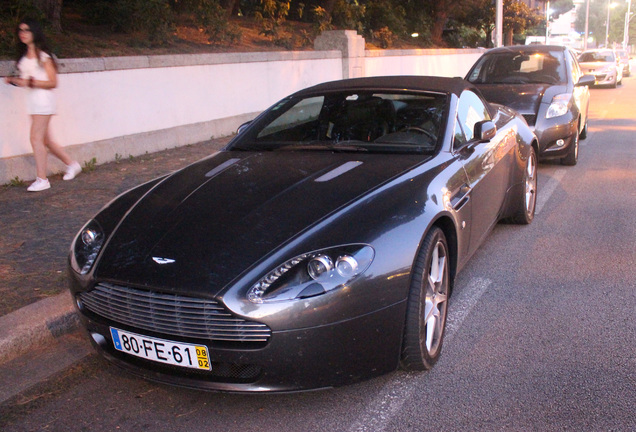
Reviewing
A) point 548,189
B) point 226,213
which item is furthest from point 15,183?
point 548,189

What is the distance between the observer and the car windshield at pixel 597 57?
87.5 ft

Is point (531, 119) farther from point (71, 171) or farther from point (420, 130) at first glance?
point (71, 171)

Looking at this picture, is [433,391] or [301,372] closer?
[301,372]

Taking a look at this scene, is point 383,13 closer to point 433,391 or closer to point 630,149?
point 630,149

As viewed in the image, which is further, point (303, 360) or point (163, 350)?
point (163, 350)

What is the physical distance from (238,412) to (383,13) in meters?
22.1

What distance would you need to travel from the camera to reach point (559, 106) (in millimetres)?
8438

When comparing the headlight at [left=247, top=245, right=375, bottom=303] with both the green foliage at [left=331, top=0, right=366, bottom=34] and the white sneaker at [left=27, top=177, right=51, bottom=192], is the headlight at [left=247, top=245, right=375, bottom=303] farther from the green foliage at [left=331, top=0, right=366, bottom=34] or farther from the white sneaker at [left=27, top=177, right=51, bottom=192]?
the green foliage at [left=331, top=0, right=366, bottom=34]

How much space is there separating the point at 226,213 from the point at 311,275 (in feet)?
2.41

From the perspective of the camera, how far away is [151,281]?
2.93 m

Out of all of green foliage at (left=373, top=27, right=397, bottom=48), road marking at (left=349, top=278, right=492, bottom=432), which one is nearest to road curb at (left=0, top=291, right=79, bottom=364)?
road marking at (left=349, top=278, right=492, bottom=432)

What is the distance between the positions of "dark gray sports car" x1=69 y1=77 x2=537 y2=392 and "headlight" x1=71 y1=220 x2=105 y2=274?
1 cm

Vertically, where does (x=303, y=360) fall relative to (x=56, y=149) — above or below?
below

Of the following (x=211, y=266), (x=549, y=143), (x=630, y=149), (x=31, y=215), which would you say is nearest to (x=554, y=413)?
(x=211, y=266)
